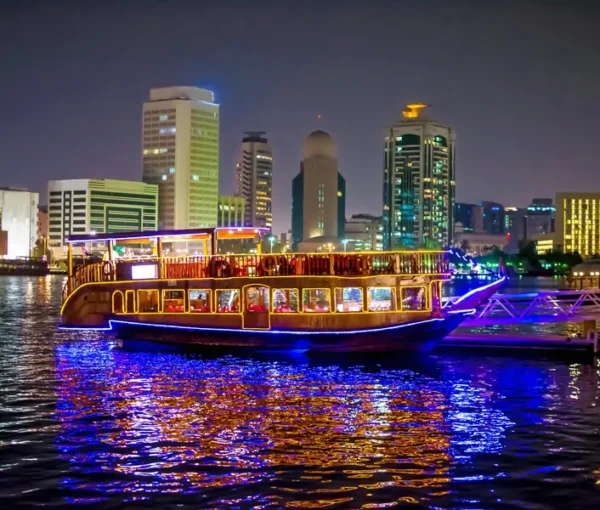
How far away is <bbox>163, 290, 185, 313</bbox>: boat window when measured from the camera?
133ft

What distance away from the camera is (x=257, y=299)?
127ft

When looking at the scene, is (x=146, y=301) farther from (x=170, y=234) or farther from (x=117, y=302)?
(x=170, y=234)

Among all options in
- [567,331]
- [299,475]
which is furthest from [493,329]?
[299,475]

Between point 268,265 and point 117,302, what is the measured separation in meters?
8.26

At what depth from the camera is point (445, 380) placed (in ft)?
106

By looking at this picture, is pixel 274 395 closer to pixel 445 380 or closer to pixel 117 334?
pixel 445 380

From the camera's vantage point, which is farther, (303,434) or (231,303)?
(231,303)

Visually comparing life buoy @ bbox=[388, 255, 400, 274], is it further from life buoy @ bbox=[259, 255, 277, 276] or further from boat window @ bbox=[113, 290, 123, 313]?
boat window @ bbox=[113, 290, 123, 313]

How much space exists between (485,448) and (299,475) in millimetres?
5248

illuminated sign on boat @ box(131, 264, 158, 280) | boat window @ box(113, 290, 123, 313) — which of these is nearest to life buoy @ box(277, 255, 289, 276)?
illuminated sign on boat @ box(131, 264, 158, 280)

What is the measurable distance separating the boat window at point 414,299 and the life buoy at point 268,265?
5.79 metres

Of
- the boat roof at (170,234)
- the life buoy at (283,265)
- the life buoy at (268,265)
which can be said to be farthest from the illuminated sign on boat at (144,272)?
the life buoy at (283,265)

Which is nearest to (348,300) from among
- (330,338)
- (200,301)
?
(330,338)

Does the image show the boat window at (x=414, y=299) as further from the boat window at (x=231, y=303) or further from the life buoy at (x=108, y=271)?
the life buoy at (x=108, y=271)
